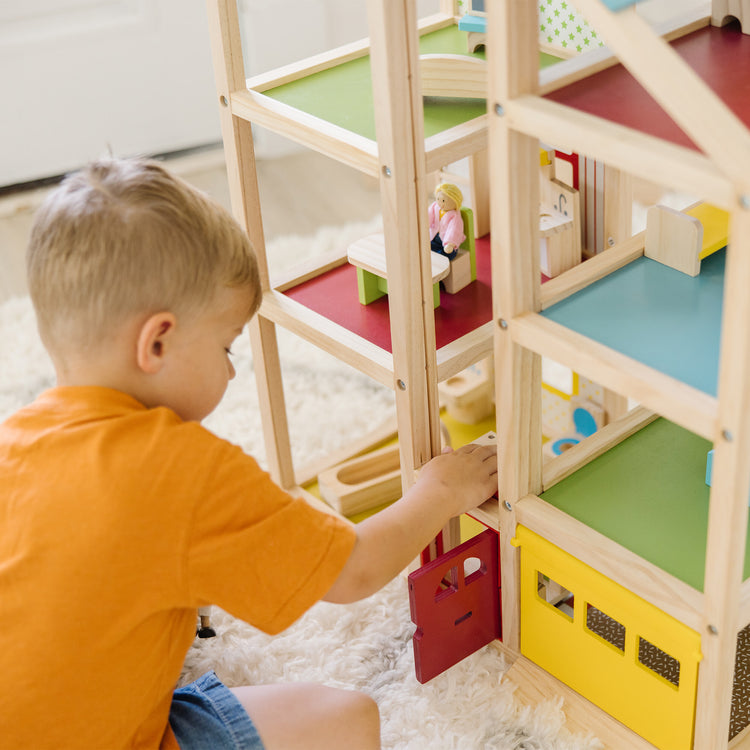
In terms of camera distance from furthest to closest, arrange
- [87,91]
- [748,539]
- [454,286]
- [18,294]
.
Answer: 1. [87,91]
2. [18,294]
3. [454,286]
4. [748,539]

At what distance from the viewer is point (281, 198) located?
2.38m

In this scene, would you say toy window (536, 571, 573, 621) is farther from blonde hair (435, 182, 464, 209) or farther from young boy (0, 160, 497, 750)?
blonde hair (435, 182, 464, 209)

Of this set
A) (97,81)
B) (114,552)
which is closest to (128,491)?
(114,552)

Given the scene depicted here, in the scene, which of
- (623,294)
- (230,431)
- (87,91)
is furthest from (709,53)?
(87,91)

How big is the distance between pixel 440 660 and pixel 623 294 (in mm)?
451

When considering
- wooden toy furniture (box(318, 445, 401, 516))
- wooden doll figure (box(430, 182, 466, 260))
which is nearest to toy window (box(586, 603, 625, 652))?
wooden toy furniture (box(318, 445, 401, 516))

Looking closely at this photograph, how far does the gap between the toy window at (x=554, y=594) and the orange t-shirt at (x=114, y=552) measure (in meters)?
0.37

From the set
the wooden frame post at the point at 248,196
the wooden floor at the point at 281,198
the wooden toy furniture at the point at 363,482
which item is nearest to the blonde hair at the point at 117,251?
the wooden frame post at the point at 248,196

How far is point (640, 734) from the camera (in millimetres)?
1101

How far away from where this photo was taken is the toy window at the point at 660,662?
3.85 ft

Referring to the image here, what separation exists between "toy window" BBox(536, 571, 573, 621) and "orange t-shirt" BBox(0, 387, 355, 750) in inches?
14.5

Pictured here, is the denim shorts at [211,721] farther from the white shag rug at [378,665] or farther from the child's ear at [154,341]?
the child's ear at [154,341]

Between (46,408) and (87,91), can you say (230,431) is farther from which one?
(87,91)

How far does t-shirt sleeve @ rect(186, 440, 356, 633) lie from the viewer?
0.87m
